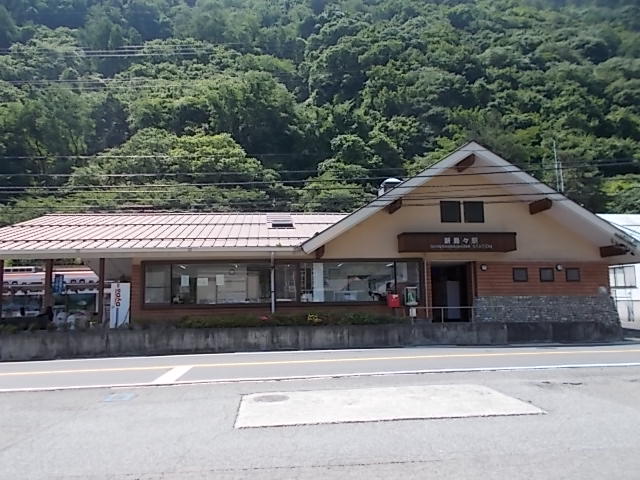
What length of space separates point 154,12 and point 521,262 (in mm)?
75699

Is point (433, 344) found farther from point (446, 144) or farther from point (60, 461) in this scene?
point (446, 144)

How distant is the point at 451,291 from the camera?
2181 centimetres

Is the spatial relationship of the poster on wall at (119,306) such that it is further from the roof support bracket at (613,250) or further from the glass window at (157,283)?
the roof support bracket at (613,250)

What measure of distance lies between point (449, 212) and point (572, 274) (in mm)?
4984

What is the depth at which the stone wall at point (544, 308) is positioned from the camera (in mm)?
20172

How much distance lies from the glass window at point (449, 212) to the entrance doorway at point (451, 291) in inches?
68.0

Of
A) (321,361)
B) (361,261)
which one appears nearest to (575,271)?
(361,261)

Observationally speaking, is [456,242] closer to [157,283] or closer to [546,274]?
[546,274]

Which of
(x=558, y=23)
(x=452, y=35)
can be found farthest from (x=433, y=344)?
(x=452, y=35)

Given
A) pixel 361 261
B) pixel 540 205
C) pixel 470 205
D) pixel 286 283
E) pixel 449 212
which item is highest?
pixel 470 205

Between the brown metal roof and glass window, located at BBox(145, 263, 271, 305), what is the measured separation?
0.99 metres

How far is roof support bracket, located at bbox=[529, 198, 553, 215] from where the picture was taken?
20016mm

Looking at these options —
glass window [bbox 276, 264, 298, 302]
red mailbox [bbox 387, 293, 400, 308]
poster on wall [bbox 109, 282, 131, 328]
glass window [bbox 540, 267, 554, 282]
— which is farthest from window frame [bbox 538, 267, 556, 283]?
poster on wall [bbox 109, 282, 131, 328]

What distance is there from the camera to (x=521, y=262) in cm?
2070
